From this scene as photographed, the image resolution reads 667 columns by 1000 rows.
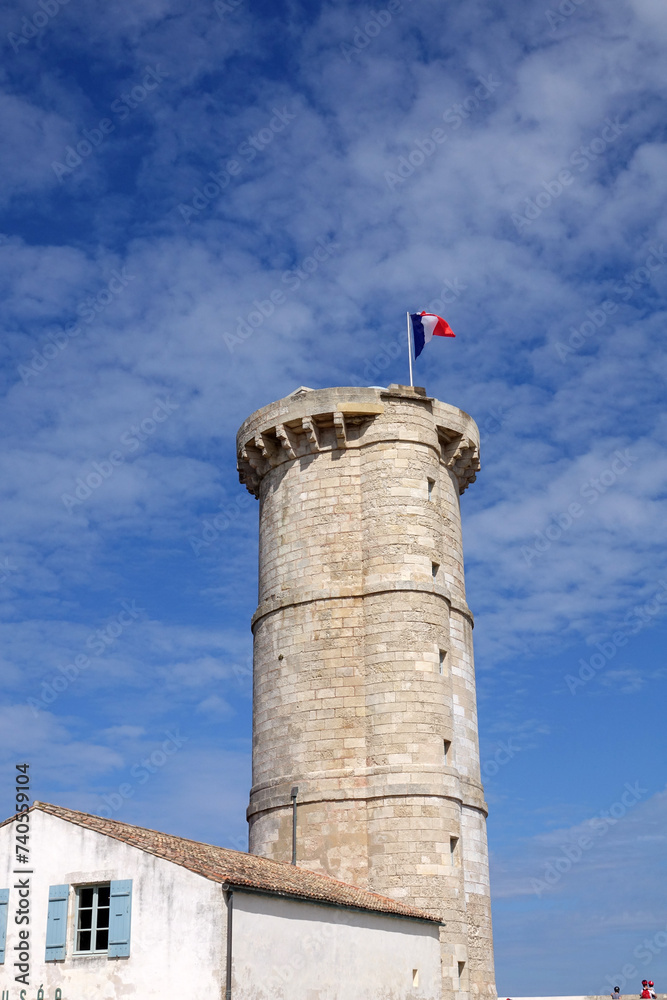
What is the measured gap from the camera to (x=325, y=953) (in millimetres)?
20672

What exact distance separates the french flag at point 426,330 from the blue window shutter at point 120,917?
18.6 meters

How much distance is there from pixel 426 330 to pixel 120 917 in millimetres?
19703

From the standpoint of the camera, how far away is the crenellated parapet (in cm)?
3017

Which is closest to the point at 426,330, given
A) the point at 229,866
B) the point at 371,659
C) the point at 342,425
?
the point at 342,425

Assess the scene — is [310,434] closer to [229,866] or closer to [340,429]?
[340,429]

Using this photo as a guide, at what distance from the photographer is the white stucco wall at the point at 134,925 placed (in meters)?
18.3

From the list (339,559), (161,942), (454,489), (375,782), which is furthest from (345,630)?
(161,942)

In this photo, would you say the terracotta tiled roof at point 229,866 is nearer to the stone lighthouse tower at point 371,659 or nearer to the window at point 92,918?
the window at point 92,918

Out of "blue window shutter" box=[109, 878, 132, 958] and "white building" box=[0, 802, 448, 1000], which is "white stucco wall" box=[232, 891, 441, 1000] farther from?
"blue window shutter" box=[109, 878, 132, 958]

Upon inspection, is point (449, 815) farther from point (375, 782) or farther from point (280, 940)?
point (280, 940)

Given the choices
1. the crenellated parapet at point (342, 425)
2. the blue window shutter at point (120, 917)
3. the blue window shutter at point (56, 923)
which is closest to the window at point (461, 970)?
the blue window shutter at point (120, 917)

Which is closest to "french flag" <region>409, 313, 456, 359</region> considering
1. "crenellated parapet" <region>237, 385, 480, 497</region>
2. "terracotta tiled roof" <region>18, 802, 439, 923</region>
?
"crenellated parapet" <region>237, 385, 480, 497</region>

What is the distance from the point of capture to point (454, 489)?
32156mm

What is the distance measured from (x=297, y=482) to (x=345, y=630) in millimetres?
4784
